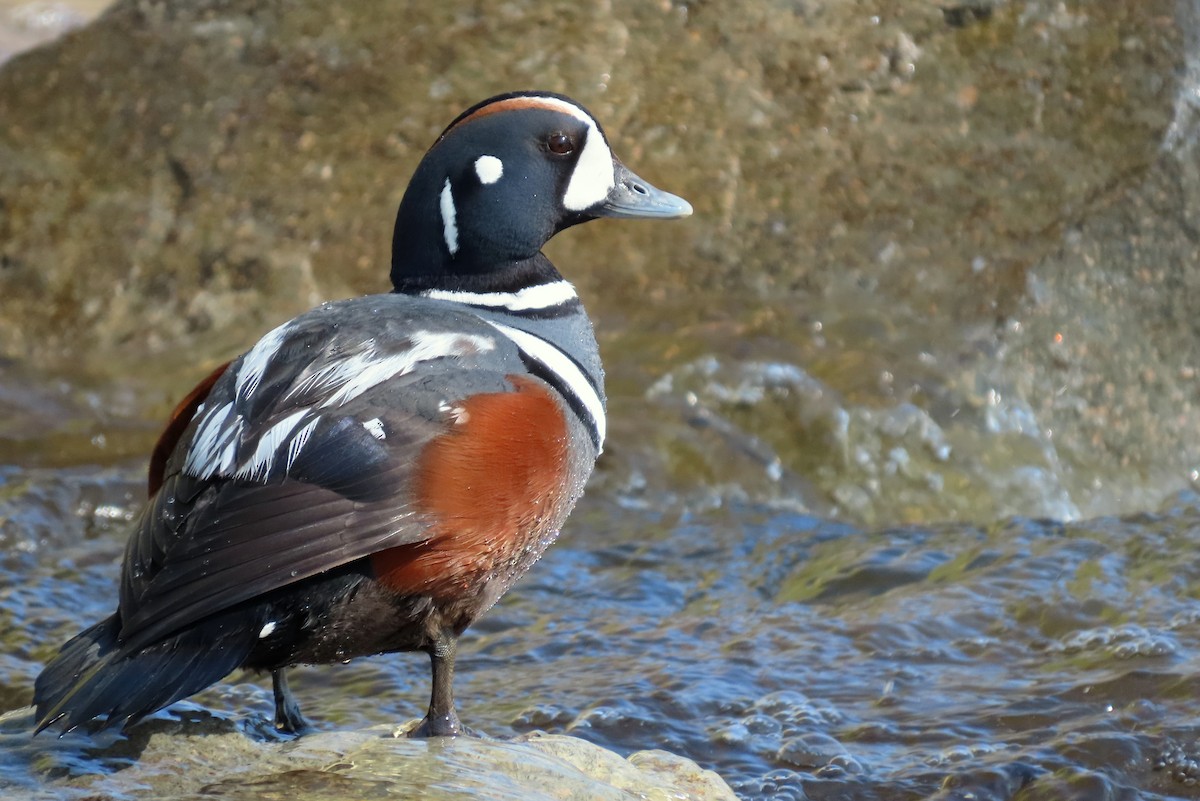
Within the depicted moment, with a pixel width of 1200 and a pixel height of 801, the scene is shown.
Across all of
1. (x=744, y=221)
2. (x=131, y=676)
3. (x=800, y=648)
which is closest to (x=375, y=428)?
(x=131, y=676)

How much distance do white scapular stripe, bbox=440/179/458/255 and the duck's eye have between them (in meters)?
0.34

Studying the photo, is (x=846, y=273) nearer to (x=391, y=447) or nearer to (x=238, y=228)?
(x=238, y=228)

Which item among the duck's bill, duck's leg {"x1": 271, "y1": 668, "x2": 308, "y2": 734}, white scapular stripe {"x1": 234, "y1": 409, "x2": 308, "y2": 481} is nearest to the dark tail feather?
white scapular stripe {"x1": 234, "y1": 409, "x2": 308, "y2": 481}

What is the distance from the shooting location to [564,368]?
4.49 m

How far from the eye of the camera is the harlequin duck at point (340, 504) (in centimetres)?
361

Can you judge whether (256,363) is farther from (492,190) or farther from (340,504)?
(492,190)

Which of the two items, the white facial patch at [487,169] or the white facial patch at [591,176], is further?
the white facial patch at [591,176]

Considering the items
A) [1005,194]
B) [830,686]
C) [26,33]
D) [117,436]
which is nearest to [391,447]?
[830,686]

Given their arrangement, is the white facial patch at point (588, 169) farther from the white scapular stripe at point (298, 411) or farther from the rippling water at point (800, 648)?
the rippling water at point (800, 648)

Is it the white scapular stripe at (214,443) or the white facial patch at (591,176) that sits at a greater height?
the white facial patch at (591,176)

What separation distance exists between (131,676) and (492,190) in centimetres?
185

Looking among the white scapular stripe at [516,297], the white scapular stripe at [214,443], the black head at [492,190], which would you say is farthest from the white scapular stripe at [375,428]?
the black head at [492,190]

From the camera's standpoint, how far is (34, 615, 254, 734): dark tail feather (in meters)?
3.51

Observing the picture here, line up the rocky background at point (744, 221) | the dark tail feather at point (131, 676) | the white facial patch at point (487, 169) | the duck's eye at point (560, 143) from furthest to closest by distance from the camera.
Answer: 1. the rocky background at point (744, 221)
2. the duck's eye at point (560, 143)
3. the white facial patch at point (487, 169)
4. the dark tail feather at point (131, 676)
